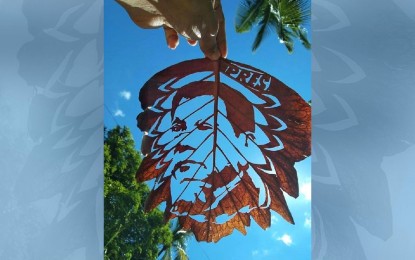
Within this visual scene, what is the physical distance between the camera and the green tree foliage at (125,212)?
7.70m

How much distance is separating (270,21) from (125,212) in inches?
128

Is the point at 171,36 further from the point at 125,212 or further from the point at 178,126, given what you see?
the point at 125,212

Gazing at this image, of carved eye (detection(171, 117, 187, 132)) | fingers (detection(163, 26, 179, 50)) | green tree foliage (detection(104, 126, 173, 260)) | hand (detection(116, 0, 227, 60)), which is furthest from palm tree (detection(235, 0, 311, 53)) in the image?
hand (detection(116, 0, 227, 60))

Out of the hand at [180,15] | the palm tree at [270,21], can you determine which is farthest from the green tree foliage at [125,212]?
the hand at [180,15]

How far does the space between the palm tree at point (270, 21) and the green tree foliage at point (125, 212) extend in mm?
2690

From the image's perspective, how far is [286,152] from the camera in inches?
99.0

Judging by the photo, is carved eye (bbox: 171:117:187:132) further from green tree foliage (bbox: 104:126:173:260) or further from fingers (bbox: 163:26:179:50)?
green tree foliage (bbox: 104:126:173:260)

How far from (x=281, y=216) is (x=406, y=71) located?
1298mm

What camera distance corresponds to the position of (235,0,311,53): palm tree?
6.39 meters

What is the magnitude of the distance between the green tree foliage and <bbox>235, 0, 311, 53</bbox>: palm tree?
2690 mm

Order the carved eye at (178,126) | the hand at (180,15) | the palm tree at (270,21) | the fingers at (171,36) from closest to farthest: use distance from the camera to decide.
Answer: the hand at (180,15) → the fingers at (171,36) → the carved eye at (178,126) → the palm tree at (270,21)

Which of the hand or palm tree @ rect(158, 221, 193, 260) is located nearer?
the hand

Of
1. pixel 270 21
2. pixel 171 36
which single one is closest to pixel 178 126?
pixel 171 36

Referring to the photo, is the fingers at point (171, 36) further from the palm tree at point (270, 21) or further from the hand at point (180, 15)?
the palm tree at point (270, 21)
